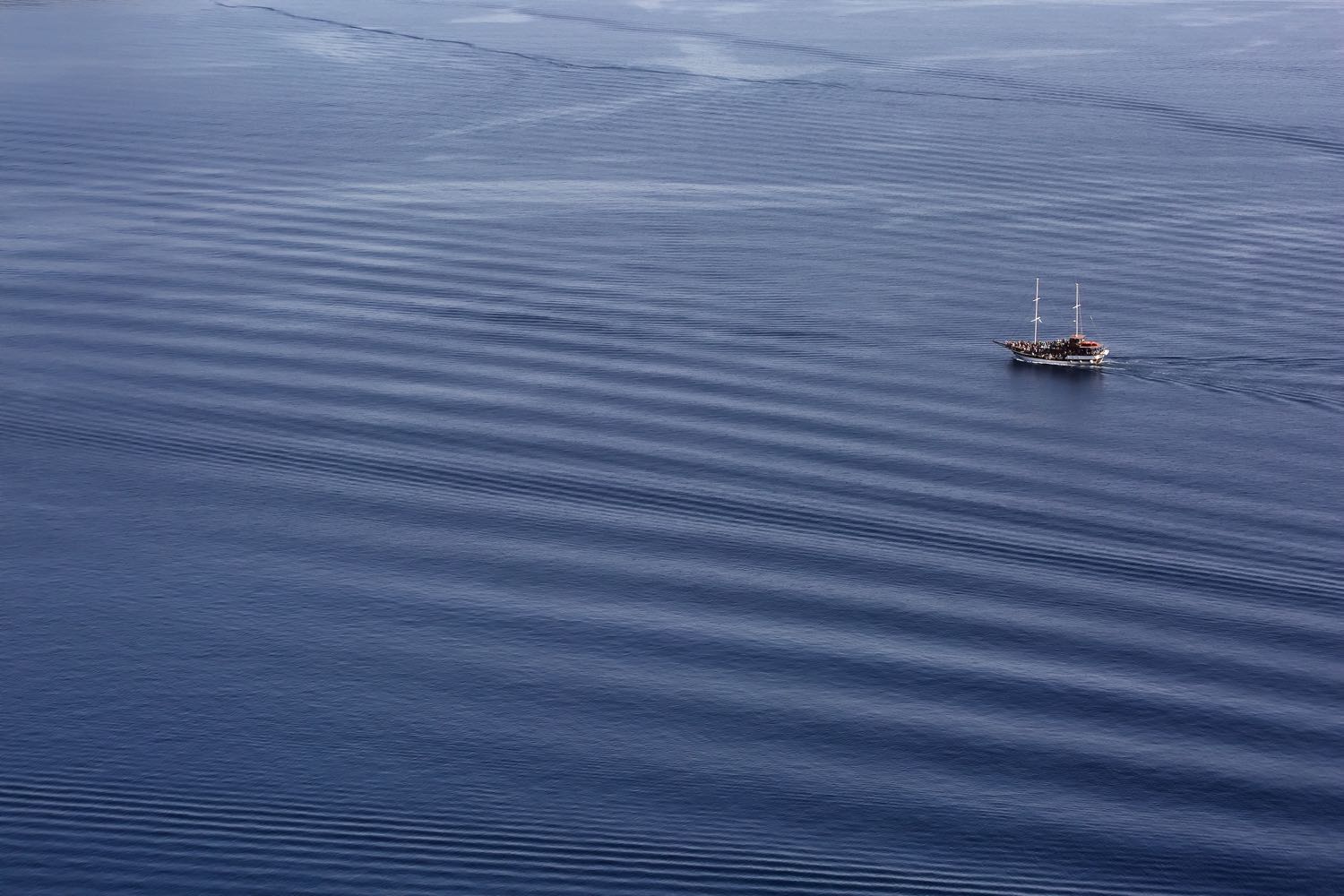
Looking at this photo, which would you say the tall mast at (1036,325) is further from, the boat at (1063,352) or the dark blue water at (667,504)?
the boat at (1063,352)

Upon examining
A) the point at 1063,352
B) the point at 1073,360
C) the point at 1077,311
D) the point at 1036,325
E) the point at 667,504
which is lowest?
the point at 667,504

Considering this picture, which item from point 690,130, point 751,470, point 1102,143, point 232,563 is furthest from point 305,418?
point 1102,143

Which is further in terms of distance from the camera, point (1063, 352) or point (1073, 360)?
point (1063, 352)

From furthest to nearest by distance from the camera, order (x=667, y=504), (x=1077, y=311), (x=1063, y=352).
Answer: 1. (x=1077, y=311)
2. (x=1063, y=352)
3. (x=667, y=504)

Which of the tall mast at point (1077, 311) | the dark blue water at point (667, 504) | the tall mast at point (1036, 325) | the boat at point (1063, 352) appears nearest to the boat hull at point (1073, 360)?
the boat at point (1063, 352)

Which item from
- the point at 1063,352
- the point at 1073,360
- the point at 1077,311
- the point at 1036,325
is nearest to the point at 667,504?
the point at 1063,352

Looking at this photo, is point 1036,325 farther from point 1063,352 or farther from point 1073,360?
point 1073,360

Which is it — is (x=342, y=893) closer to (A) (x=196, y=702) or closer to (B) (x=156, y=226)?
A: (A) (x=196, y=702)

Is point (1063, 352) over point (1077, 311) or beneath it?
beneath

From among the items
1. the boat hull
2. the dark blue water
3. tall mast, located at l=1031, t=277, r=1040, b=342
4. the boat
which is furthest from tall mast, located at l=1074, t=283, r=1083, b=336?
the boat hull
